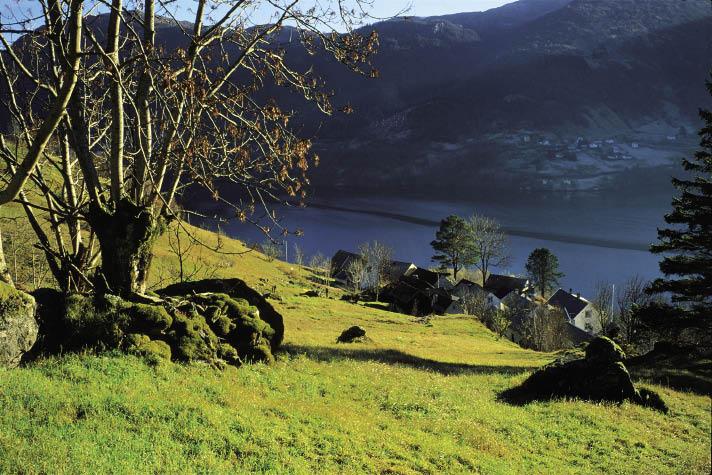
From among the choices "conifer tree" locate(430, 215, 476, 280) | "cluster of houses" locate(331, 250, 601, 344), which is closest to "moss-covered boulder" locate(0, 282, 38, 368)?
"cluster of houses" locate(331, 250, 601, 344)

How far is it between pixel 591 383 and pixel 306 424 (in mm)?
11965

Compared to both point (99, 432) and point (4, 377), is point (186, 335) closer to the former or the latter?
point (4, 377)

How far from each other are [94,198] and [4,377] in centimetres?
392

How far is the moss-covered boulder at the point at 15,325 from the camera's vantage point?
8.45m

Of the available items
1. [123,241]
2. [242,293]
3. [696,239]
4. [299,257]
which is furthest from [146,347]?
[299,257]

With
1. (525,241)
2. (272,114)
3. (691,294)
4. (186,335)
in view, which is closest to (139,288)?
(186,335)

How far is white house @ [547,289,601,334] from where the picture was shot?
267ft

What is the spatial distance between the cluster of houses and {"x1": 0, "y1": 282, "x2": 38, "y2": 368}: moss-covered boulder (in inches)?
2572

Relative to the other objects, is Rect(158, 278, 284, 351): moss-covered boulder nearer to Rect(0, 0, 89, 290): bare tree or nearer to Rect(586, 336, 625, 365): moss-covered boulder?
Rect(0, 0, 89, 290): bare tree

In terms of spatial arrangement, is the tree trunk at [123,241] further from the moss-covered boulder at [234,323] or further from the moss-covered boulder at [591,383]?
the moss-covered boulder at [591,383]

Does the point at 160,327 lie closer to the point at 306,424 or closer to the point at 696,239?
→ the point at 306,424

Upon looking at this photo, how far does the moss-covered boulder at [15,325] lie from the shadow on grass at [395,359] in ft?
29.9

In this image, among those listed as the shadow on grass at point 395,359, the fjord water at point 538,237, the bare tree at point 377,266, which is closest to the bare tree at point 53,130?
the shadow on grass at point 395,359

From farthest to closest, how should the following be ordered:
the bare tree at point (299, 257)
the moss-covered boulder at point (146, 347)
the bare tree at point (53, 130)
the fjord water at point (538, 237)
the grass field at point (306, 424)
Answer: the fjord water at point (538, 237)
the bare tree at point (299, 257)
the moss-covered boulder at point (146, 347)
the bare tree at point (53, 130)
the grass field at point (306, 424)
